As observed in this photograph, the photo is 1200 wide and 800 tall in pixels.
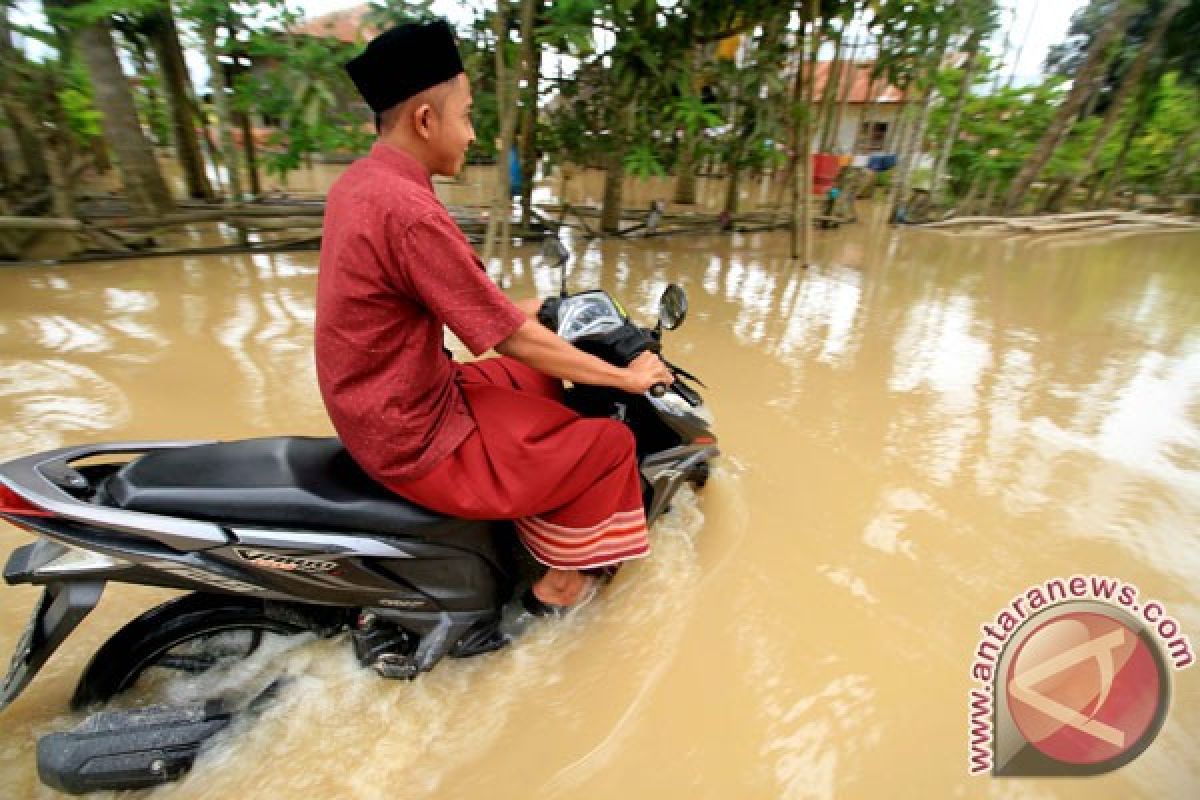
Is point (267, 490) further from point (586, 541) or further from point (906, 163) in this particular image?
point (906, 163)

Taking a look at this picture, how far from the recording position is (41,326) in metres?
4.37

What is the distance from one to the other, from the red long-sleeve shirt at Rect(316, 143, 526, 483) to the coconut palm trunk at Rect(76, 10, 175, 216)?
7386 millimetres

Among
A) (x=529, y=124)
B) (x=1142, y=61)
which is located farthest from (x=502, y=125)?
(x=1142, y=61)

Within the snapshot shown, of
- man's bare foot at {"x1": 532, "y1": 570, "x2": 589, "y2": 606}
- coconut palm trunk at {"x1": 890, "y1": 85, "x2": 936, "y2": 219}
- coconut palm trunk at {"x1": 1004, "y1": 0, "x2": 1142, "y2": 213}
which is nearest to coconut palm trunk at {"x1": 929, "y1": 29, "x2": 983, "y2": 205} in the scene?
coconut palm trunk at {"x1": 890, "y1": 85, "x2": 936, "y2": 219}

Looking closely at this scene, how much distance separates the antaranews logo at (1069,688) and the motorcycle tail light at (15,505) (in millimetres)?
2463

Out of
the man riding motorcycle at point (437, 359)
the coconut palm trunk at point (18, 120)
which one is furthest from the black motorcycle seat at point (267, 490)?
the coconut palm trunk at point (18, 120)

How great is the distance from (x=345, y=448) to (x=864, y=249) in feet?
33.4

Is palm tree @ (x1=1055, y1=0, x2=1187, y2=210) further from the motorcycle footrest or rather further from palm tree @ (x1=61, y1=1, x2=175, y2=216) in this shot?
the motorcycle footrest

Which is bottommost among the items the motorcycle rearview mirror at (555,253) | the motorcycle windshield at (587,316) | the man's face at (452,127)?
the motorcycle windshield at (587,316)

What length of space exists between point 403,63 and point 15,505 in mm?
1280

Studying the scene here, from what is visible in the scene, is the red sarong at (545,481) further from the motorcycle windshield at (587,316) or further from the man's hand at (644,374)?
the motorcycle windshield at (587,316)

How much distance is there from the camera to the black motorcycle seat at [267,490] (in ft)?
4.60

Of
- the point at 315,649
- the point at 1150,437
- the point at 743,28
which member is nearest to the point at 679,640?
the point at 315,649

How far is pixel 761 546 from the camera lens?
103 inches
